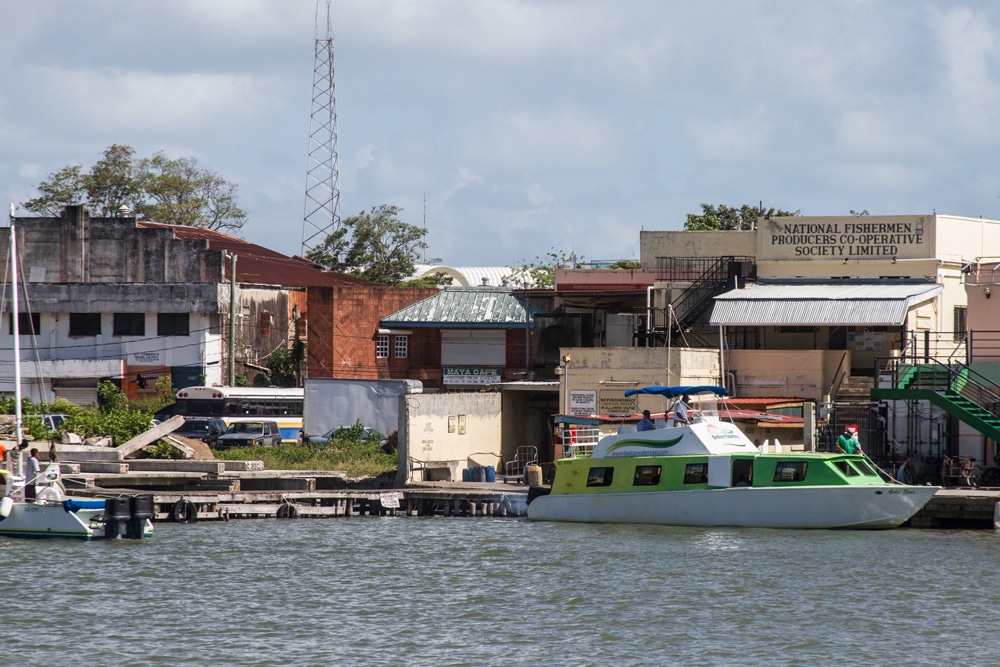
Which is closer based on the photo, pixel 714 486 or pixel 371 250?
pixel 714 486

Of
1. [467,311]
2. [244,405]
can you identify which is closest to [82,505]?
[244,405]

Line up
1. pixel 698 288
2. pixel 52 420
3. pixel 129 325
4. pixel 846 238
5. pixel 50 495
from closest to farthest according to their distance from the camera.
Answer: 1. pixel 50 495
2. pixel 52 420
3. pixel 846 238
4. pixel 698 288
5. pixel 129 325

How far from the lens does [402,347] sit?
5797 cm

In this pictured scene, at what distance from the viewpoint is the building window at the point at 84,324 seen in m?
59.2

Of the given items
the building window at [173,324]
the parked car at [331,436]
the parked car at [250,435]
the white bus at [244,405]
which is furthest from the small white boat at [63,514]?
the building window at [173,324]

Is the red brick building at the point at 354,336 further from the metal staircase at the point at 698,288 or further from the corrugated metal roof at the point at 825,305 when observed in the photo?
the corrugated metal roof at the point at 825,305

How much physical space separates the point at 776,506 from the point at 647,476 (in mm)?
3300

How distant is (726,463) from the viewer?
3306cm

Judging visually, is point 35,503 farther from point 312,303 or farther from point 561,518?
point 312,303

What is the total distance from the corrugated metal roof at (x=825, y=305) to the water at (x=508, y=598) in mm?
10707

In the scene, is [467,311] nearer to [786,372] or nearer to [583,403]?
[583,403]

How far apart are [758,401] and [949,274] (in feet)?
32.3

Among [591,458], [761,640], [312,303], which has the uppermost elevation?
[312,303]

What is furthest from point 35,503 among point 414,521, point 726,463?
point 726,463
